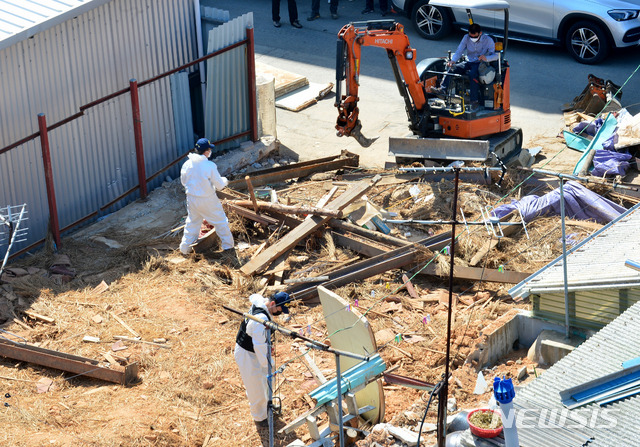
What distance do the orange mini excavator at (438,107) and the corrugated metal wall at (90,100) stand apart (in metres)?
3.12

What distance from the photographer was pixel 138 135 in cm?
1408

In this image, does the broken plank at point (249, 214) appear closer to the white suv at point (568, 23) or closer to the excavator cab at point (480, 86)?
the excavator cab at point (480, 86)

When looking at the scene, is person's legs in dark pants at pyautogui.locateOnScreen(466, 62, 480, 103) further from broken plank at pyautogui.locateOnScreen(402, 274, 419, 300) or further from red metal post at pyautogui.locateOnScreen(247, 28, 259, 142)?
broken plank at pyautogui.locateOnScreen(402, 274, 419, 300)

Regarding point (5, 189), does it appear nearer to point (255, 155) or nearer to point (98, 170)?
point (98, 170)

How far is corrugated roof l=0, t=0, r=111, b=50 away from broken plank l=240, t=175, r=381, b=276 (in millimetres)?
4374

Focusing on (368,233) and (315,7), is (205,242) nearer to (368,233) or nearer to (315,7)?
(368,233)

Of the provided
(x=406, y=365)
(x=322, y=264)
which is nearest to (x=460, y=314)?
(x=406, y=365)

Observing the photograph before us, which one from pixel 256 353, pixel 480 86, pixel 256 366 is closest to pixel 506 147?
pixel 480 86

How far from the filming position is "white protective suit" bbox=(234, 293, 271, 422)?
28.2 feet

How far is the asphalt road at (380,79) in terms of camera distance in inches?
666

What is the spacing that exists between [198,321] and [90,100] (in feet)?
14.9

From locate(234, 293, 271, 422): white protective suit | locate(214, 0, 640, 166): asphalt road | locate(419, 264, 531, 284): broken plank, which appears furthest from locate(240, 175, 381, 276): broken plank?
locate(234, 293, 271, 422): white protective suit

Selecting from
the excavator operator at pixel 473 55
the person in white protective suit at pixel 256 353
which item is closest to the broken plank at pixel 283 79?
the excavator operator at pixel 473 55

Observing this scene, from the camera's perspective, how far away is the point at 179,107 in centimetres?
1513
